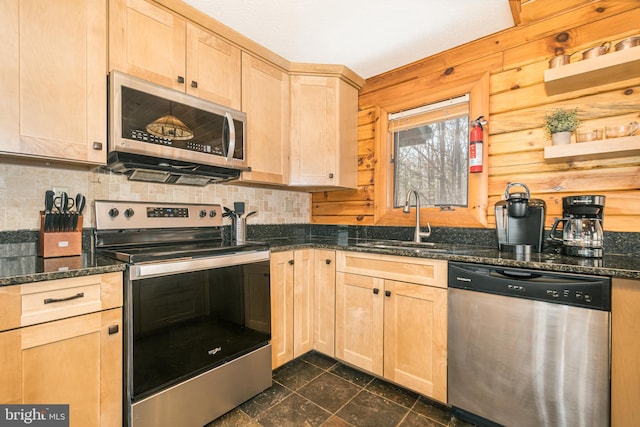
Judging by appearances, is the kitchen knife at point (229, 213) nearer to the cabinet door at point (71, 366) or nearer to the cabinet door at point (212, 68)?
the cabinet door at point (212, 68)

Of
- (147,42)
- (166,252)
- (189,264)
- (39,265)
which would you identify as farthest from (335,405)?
(147,42)

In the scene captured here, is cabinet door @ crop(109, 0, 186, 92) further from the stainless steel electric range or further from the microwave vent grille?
the stainless steel electric range

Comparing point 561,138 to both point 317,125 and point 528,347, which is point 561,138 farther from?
point 317,125

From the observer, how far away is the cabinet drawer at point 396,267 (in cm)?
168

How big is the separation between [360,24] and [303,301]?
196 centimetres

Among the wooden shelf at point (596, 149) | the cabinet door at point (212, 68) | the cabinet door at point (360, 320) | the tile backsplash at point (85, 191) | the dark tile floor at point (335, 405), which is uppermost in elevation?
Answer: the cabinet door at point (212, 68)

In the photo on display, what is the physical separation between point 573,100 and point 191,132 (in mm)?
2275

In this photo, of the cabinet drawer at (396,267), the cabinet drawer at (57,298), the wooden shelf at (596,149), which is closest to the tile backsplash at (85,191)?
the cabinet drawer at (57,298)

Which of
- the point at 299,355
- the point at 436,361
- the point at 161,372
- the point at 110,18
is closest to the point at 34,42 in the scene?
the point at 110,18

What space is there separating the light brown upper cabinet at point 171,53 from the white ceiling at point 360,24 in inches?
6.6

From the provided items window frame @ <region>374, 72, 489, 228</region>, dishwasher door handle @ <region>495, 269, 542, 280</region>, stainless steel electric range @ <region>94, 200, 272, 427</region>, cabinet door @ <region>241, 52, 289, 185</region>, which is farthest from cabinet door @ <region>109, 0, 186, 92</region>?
dishwasher door handle @ <region>495, 269, 542, 280</region>

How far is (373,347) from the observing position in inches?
77.4

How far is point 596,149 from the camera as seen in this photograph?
1522 millimetres

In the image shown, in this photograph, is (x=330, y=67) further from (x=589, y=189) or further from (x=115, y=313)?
(x=115, y=313)
